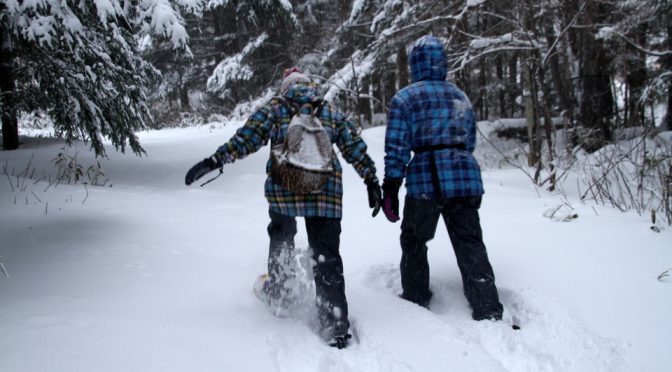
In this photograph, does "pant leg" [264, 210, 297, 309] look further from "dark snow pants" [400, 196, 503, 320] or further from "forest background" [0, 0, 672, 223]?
"forest background" [0, 0, 672, 223]

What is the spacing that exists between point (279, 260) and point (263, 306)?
1.04ft

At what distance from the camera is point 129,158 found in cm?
829

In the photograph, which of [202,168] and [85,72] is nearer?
[202,168]

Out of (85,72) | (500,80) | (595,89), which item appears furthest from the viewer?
(500,80)

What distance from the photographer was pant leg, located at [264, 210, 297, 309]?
2.84 meters

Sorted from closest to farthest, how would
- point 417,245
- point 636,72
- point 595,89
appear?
point 417,245, point 595,89, point 636,72

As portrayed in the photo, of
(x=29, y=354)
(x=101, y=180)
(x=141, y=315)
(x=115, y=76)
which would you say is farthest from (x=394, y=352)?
(x=101, y=180)

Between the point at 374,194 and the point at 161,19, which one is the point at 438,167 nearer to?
the point at 374,194

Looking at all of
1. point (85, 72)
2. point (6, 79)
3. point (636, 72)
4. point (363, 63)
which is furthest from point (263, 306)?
point (636, 72)

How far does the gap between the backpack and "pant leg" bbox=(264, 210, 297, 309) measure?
1.30 feet

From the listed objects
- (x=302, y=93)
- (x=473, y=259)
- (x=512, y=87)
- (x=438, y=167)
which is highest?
(x=512, y=87)

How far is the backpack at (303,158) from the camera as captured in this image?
2.44 meters

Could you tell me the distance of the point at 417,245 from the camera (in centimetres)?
298

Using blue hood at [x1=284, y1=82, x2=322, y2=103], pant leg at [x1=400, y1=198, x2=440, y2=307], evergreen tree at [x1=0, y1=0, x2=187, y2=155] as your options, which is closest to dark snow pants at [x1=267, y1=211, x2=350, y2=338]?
pant leg at [x1=400, y1=198, x2=440, y2=307]
